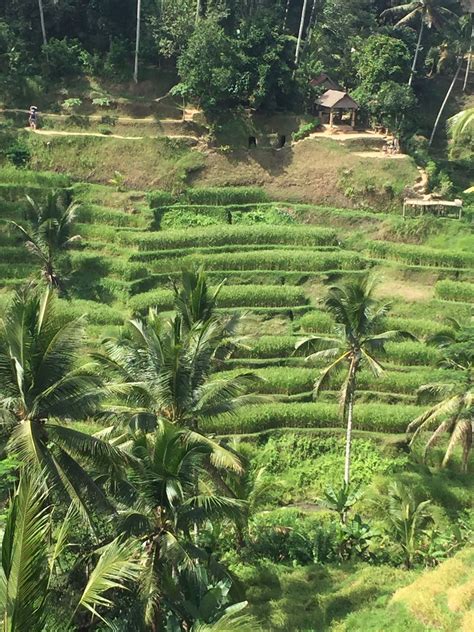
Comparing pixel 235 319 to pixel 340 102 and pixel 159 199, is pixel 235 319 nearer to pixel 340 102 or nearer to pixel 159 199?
pixel 159 199

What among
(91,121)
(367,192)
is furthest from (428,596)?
(91,121)

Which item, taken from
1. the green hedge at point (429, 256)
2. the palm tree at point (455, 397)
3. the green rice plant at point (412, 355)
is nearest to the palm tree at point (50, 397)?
the palm tree at point (455, 397)

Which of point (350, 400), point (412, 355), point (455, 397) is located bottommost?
point (412, 355)

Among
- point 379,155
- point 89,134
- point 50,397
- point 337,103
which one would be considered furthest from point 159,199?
point 50,397

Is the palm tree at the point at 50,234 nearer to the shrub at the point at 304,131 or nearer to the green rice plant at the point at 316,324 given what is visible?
the green rice plant at the point at 316,324

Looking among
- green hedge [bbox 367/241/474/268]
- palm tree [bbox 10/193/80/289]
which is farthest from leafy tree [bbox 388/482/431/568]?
palm tree [bbox 10/193/80/289]

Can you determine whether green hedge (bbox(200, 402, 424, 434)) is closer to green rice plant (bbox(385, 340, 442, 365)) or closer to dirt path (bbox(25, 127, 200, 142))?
green rice plant (bbox(385, 340, 442, 365))
